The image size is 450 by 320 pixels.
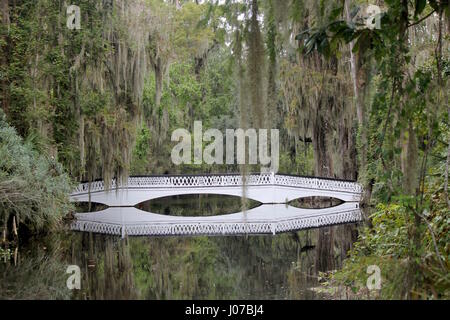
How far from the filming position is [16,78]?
10.4m

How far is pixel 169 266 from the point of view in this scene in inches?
281

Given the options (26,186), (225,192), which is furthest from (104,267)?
(225,192)

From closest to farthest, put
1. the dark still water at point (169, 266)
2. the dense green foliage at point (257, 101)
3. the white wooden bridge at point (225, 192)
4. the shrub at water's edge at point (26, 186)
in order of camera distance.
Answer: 1. the dense green foliage at point (257, 101)
2. the dark still water at point (169, 266)
3. the shrub at water's edge at point (26, 186)
4. the white wooden bridge at point (225, 192)

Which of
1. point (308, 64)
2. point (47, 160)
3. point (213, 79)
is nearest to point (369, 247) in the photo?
point (47, 160)

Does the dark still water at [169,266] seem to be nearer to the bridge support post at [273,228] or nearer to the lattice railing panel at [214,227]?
the bridge support post at [273,228]

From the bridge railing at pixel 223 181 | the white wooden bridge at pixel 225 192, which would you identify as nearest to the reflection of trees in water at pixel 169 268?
the white wooden bridge at pixel 225 192

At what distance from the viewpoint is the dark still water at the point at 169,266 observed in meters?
5.22

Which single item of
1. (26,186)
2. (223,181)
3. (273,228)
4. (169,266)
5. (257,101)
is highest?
(257,101)

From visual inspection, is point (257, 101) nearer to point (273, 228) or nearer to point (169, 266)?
point (169, 266)

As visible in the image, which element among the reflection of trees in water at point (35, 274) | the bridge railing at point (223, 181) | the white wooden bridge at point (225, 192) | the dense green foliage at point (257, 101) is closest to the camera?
the dense green foliage at point (257, 101)

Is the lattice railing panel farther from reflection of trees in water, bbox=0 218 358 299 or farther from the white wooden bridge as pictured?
reflection of trees in water, bbox=0 218 358 299

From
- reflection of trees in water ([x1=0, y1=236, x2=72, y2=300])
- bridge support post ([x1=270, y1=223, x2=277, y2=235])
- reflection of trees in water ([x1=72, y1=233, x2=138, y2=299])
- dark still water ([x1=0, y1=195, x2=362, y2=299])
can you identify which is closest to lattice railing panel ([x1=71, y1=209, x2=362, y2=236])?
bridge support post ([x1=270, y1=223, x2=277, y2=235])

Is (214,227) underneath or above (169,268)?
underneath

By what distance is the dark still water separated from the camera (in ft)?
17.1
